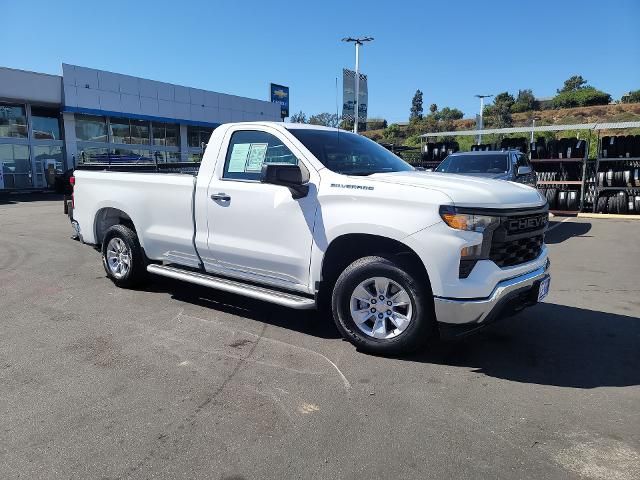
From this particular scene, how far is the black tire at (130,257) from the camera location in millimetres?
6031

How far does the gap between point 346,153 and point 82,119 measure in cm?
3042

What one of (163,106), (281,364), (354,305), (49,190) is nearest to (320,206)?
(354,305)

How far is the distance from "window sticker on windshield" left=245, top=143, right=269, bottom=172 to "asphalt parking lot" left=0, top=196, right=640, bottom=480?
157 cm

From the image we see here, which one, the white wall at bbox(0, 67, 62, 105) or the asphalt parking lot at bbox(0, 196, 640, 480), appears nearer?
the asphalt parking lot at bbox(0, 196, 640, 480)

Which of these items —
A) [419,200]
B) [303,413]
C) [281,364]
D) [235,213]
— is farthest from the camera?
[235,213]

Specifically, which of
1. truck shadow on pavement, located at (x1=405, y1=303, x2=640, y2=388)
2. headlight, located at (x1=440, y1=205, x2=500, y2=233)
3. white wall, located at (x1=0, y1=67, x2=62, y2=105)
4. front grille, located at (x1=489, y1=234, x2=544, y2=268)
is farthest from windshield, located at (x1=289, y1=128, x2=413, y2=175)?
white wall, located at (x1=0, y1=67, x2=62, y2=105)

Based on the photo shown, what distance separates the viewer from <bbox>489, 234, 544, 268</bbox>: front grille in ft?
12.6

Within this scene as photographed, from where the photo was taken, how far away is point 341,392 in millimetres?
3566

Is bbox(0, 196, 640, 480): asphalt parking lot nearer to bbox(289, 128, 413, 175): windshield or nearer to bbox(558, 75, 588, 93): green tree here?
bbox(289, 128, 413, 175): windshield

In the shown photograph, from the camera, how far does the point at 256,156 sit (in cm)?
496

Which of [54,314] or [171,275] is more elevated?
[171,275]

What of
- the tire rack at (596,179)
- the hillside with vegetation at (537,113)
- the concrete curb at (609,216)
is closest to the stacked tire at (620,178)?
the tire rack at (596,179)

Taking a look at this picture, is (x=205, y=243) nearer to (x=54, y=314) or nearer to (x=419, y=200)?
(x=54, y=314)

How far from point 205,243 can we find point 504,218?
2951mm
